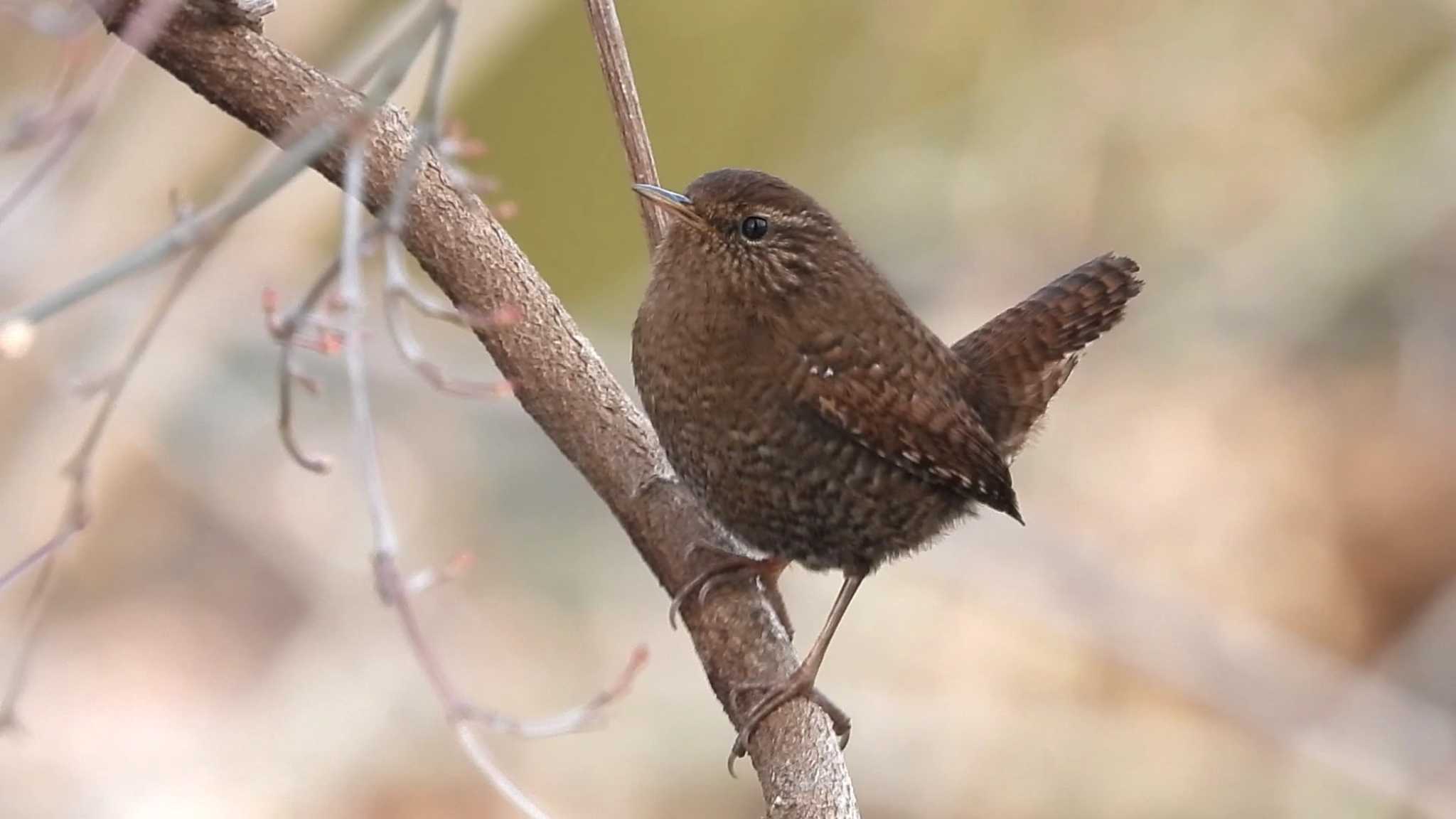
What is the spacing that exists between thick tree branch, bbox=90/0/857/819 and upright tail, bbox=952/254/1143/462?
0.75m

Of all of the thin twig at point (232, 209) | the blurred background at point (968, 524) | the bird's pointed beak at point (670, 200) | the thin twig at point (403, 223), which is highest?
the blurred background at point (968, 524)

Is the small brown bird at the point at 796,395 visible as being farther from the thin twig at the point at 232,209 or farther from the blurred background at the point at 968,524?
the blurred background at the point at 968,524

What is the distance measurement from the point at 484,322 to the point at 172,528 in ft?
14.1

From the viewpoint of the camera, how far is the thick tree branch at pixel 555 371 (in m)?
2.00

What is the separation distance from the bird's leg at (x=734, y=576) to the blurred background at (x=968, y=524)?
2354 millimetres

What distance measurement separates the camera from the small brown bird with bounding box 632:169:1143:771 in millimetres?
2613

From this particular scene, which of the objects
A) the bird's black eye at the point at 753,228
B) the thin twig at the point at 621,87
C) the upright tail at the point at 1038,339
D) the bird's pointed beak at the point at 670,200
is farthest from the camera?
the upright tail at the point at 1038,339

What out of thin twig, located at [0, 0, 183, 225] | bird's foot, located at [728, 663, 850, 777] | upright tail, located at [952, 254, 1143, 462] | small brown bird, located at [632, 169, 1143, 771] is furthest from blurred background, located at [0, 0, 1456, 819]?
thin twig, located at [0, 0, 183, 225]

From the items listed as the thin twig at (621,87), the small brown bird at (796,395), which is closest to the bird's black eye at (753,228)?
the small brown bird at (796,395)

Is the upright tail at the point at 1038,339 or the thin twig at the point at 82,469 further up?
the upright tail at the point at 1038,339

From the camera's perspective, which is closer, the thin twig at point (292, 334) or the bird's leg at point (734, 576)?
the thin twig at point (292, 334)

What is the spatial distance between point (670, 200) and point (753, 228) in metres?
0.17

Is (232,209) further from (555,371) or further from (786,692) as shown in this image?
(786,692)

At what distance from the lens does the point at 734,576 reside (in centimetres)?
250
